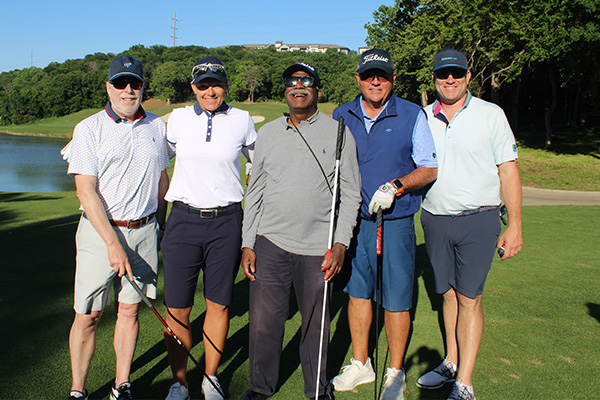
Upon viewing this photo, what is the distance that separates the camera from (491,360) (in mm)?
3979

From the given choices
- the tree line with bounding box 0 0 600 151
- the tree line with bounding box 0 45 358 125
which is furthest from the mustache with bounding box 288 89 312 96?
the tree line with bounding box 0 45 358 125

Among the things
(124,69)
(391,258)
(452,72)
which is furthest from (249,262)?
(452,72)

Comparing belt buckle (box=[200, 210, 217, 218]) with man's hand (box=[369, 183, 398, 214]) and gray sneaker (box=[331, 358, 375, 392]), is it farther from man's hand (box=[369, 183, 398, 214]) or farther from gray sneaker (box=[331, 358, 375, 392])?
gray sneaker (box=[331, 358, 375, 392])

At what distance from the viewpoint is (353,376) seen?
3.62 m

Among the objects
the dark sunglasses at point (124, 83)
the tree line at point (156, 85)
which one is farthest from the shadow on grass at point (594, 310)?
the tree line at point (156, 85)

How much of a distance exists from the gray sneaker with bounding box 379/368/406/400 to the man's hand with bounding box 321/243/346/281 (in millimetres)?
963

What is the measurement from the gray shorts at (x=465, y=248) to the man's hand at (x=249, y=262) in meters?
1.38

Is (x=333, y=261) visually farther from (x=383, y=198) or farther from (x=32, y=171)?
(x=32, y=171)

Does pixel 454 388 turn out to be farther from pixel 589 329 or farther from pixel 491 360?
pixel 589 329

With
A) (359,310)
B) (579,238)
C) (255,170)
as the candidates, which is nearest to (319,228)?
(255,170)

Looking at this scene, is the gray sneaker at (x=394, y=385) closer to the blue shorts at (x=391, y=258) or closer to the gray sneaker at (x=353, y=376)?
the gray sneaker at (x=353, y=376)

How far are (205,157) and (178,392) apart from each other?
1.65 meters

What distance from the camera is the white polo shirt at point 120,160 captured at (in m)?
3.05

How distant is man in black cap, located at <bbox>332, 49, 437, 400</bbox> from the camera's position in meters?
3.45
